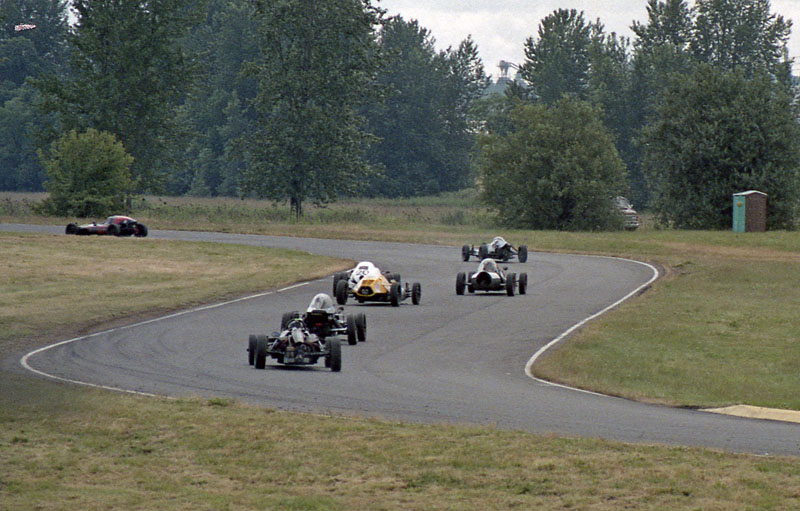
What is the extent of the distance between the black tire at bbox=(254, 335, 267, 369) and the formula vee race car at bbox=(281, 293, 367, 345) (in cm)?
221

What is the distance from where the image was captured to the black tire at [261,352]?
17.6 metres

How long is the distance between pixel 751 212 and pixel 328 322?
46099mm

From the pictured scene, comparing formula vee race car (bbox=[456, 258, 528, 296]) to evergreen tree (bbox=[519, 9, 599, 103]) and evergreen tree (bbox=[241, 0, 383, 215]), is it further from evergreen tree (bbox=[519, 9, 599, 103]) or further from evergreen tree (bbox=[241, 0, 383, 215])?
evergreen tree (bbox=[519, 9, 599, 103])

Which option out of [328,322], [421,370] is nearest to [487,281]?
[328,322]

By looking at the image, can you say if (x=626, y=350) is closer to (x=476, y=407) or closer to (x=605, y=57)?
(x=476, y=407)

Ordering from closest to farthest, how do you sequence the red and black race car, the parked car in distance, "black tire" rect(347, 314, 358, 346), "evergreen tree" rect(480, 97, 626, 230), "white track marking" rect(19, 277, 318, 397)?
1. "white track marking" rect(19, 277, 318, 397)
2. "black tire" rect(347, 314, 358, 346)
3. the red and black race car
4. "evergreen tree" rect(480, 97, 626, 230)
5. the parked car in distance

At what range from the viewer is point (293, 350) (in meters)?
17.8

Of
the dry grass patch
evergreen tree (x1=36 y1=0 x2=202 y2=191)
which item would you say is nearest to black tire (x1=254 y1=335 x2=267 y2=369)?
the dry grass patch

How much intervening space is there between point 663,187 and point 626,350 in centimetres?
5164

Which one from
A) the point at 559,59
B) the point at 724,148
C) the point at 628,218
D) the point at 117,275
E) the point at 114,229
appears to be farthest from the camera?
the point at 559,59

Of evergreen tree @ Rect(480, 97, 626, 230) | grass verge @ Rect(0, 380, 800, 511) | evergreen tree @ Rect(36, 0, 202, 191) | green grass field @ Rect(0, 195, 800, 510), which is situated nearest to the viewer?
grass verge @ Rect(0, 380, 800, 511)

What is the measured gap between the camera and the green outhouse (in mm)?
61312

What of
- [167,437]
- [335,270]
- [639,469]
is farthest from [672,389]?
[335,270]

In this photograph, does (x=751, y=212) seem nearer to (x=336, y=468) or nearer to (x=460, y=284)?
(x=460, y=284)
